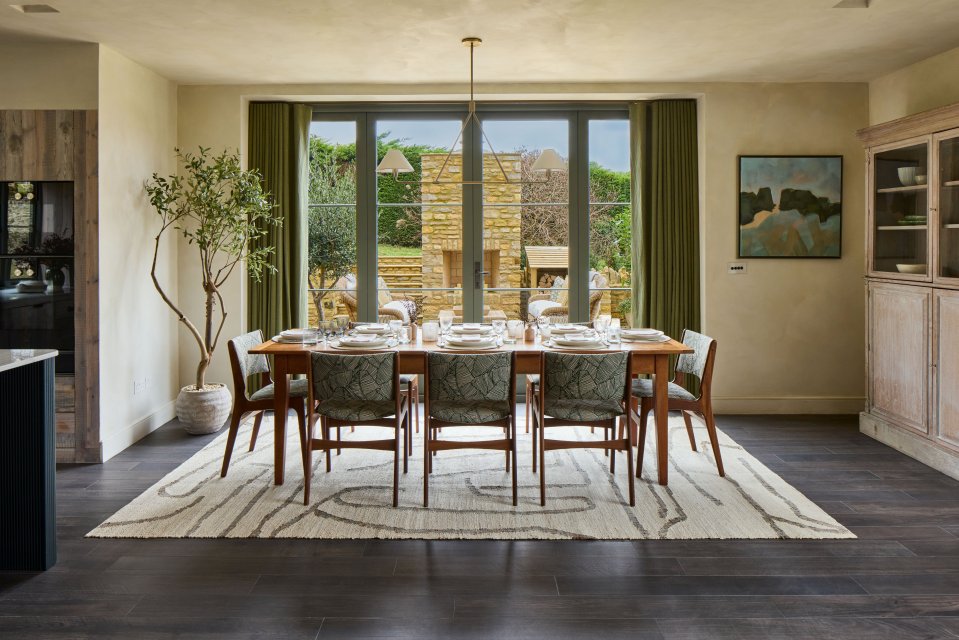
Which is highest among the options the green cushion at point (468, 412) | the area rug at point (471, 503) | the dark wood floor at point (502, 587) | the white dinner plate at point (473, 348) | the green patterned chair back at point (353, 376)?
the white dinner plate at point (473, 348)

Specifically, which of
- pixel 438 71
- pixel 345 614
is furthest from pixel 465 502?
pixel 438 71

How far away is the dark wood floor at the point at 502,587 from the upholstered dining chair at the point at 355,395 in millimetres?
590

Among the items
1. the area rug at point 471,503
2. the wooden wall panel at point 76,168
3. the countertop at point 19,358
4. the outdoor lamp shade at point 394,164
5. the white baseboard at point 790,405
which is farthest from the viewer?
the white baseboard at point 790,405

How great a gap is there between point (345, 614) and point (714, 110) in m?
4.87

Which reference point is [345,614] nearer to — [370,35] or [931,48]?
[370,35]

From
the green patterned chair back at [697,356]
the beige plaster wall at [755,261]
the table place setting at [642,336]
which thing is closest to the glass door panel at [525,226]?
the beige plaster wall at [755,261]

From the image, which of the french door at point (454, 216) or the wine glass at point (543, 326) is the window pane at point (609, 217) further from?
the wine glass at point (543, 326)

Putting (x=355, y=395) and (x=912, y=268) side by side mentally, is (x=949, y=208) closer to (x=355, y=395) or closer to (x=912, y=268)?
(x=912, y=268)

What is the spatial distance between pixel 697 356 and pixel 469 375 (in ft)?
5.22

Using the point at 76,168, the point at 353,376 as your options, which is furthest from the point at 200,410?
the point at 353,376

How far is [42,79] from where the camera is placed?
4707 millimetres

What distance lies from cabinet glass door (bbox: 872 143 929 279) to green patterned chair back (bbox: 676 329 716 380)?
4.95ft

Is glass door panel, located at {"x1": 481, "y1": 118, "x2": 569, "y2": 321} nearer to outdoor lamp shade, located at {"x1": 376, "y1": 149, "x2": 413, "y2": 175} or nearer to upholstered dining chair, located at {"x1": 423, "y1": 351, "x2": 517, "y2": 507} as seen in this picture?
outdoor lamp shade, located at {"x1": 376, "y1": 149, "x2": 413, "y2": 175}

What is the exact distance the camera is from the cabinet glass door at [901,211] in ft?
15.5
